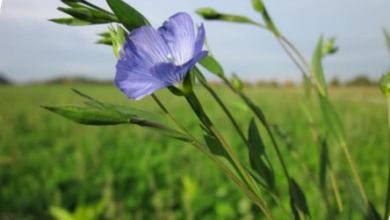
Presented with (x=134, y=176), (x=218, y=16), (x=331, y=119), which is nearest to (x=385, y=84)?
(x=331, y=119)

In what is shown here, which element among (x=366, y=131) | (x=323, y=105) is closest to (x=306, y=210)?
(x=323, y=105)

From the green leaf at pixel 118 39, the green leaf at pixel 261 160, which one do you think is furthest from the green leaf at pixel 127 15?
the green leaf at pixel 261 160

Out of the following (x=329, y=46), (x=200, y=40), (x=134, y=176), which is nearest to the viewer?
(x=200, y=40)

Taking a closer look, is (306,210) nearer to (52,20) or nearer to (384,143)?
(52,20)

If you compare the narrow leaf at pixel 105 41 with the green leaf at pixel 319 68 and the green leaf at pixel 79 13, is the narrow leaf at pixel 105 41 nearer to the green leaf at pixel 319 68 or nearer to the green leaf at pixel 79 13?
the green leaf at pixel 79 13

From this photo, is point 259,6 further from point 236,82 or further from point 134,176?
point 134,176

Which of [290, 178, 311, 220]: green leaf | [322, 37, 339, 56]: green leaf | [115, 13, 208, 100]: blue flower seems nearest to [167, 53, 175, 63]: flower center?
[115, 13, 208, 100]: blue flower

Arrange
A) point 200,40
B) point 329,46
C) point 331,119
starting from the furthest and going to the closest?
point 329,46
point 331,119
point 200,40
